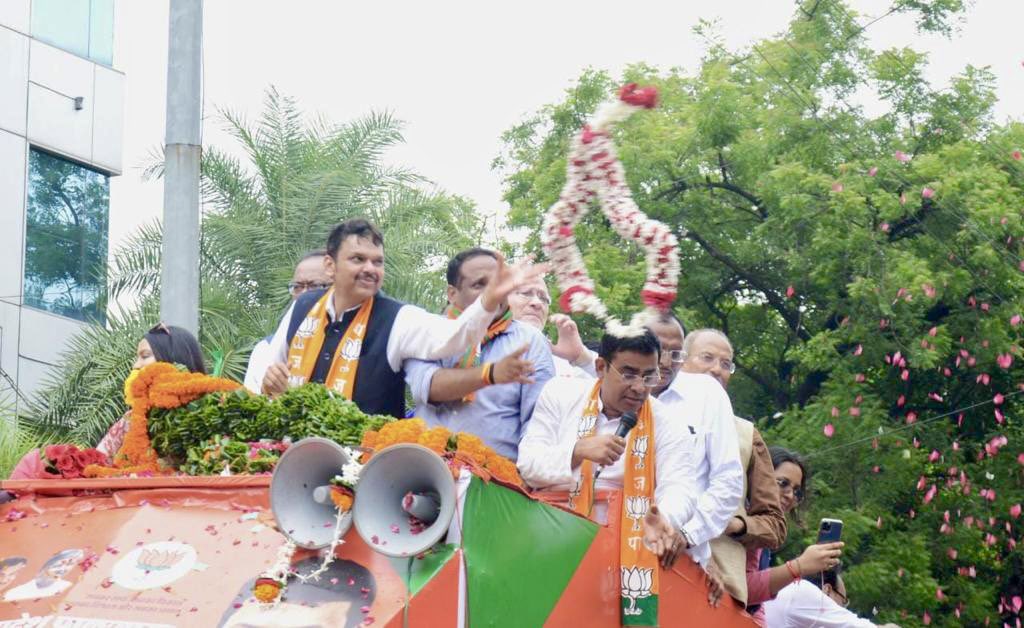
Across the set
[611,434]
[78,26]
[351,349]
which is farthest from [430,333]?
[78,26]

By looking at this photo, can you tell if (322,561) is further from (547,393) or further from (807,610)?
(807,610)

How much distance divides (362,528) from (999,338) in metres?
15.4

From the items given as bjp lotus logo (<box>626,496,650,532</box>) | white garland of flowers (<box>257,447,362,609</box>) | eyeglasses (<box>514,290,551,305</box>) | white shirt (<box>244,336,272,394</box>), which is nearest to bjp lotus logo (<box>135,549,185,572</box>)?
white garland of flowers (<box>257,447,362,609</box>)

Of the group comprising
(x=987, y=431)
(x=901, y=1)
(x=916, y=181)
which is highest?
(x=901, y=1)

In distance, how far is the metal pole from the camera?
8.34 meters

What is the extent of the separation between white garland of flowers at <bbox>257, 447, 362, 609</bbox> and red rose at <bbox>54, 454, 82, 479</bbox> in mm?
1366

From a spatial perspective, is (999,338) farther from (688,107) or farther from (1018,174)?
(688,107)

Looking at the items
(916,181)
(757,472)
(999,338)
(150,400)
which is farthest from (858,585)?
(150,400)

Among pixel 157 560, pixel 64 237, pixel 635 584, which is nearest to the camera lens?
pixel 157 560

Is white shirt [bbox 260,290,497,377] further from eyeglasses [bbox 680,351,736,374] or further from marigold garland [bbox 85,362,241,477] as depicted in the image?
eyeglasses [bbox 680,351,736,374]

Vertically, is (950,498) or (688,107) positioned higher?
(688,107)

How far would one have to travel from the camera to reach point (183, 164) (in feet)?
27.5

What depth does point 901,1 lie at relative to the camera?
843 inches

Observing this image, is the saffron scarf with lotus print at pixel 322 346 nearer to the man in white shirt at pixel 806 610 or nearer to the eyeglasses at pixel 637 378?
the eyeglasses at pixel 637 378
